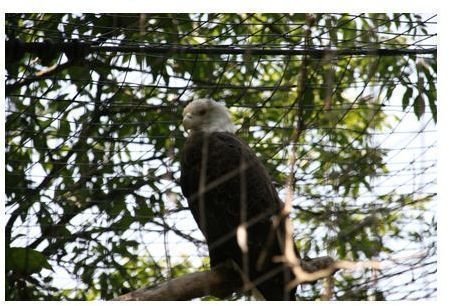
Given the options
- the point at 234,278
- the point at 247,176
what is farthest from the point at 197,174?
the point at 234,278

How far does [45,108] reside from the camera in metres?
4.25

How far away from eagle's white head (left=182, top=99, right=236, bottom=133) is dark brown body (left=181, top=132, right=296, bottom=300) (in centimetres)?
22

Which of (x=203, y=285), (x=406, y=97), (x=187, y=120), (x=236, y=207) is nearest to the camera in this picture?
(x=203, y=285)

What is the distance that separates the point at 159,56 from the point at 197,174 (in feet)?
2.02

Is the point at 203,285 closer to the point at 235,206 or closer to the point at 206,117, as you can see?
the point at 235,206

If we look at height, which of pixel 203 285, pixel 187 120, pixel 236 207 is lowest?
pixel 203 285

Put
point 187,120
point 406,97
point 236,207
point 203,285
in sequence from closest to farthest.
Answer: point 203,285, point 236,207, point 187,120, point 406,97

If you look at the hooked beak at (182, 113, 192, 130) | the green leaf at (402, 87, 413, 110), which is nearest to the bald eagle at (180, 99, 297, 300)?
the hooked beak at (182, 113, 192, 130)

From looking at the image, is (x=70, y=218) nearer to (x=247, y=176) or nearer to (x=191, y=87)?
(x=191, y=87)

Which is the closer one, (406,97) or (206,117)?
(206,117)

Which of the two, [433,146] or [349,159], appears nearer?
[433,146]

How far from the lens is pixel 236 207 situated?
3.54 meters

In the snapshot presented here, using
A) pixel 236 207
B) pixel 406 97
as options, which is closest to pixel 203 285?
pixel 236 207

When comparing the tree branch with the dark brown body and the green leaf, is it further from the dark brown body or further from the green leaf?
the green leaf
